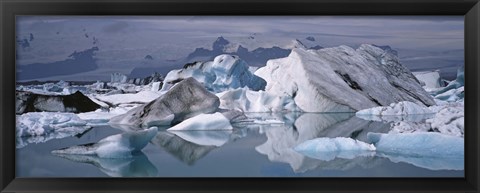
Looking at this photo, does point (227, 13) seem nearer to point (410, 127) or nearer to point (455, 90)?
point (410, 127)

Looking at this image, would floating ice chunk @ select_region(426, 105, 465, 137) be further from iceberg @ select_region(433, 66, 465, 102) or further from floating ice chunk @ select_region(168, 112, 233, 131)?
floating ice chunk @ select_region(168, 112, 233, 131)

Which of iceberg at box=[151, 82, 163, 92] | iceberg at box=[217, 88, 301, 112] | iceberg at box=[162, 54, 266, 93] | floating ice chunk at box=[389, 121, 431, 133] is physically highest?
iceberg at box=[162, 54, 266, 93]

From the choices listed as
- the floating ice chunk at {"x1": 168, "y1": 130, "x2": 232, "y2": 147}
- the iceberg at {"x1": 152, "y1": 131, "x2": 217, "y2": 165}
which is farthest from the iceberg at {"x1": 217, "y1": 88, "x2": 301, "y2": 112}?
the iceberg at {"x1": 152, "y1": 131, "x2": 217, "y2": 165}

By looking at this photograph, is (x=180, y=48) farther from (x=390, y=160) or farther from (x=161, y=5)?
(x=390, y=160)

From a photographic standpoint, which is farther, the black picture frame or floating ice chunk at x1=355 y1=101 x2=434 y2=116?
floating ice chunk at x1=355 y1=101 x2=434 y2=116

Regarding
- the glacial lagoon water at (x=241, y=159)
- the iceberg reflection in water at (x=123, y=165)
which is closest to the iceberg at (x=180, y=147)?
the glacial lagoon water at (x=241, y=159)

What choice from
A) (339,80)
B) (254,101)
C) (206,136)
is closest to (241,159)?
(206,136)

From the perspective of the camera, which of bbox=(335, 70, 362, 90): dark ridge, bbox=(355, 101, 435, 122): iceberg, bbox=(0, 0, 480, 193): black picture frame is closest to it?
bbox=(0, 0, 480, 193): black picture frame
